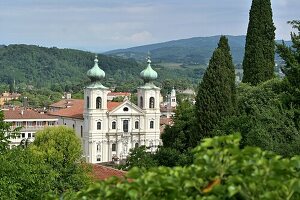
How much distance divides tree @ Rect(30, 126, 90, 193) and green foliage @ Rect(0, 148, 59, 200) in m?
4.44

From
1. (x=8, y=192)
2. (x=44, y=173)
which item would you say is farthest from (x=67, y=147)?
(x=8, y=192)

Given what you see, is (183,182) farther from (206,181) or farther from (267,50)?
(267,50)

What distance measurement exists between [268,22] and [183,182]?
32466 mm

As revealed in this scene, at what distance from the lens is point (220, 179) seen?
5289mm

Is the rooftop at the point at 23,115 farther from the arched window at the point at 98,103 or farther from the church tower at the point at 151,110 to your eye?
the church tower at the point at 151,110

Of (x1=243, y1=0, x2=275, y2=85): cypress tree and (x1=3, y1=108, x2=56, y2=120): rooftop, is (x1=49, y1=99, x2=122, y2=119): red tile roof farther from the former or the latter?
(x1=243, y1=0, x2=275, y2=85): cypress tree

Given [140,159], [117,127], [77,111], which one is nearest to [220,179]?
[140,159]

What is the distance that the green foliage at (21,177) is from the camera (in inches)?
632

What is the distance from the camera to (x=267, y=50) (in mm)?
36688

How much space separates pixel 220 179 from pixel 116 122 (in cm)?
6248

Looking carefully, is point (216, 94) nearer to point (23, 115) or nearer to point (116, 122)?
point (116, 122)

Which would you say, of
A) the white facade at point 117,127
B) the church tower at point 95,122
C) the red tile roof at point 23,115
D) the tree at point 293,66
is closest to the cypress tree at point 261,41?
the tree at point 293,66

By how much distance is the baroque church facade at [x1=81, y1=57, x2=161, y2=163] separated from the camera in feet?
215

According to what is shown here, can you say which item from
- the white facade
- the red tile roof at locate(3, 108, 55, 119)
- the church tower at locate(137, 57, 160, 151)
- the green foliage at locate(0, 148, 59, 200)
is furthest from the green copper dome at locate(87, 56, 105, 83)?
the green foliage at locate(0, 148, 59, 200)
